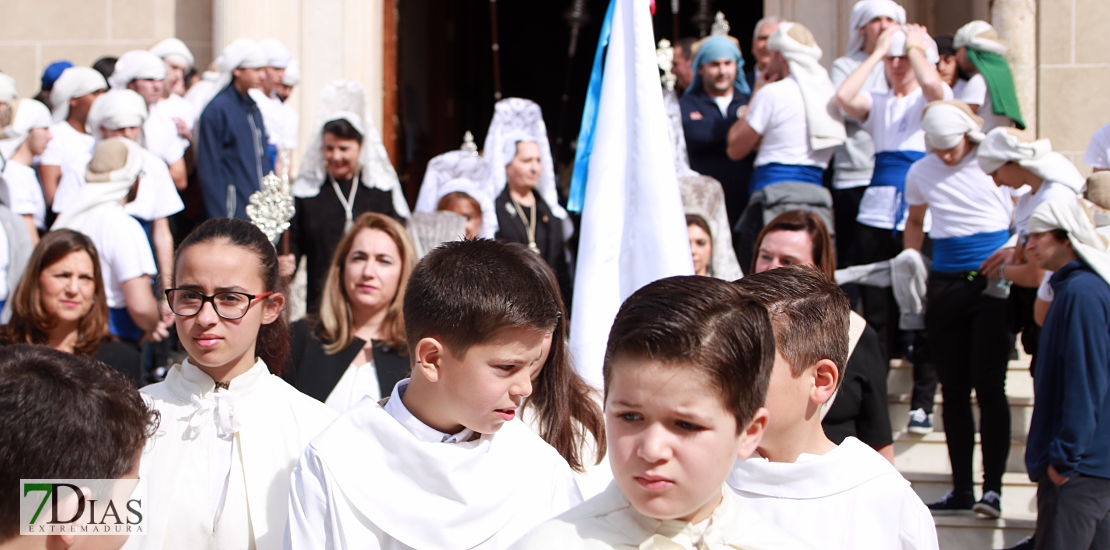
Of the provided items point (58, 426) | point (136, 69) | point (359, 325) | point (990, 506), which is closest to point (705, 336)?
point (58, 426)

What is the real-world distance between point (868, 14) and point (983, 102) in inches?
34.6

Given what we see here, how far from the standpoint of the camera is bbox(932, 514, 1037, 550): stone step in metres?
4.80

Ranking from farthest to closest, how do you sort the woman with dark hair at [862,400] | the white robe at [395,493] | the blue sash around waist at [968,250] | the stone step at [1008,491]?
the blue sash around waist at [968,250] → the stone step at [1008,491] → the woman with dark hair at [862,400] → the white robe at [395,493]

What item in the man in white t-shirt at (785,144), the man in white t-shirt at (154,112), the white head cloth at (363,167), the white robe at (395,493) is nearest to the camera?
the white robe at (395,493)

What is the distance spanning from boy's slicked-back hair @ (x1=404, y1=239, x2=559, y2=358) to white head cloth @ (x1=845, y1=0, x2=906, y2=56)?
495cm

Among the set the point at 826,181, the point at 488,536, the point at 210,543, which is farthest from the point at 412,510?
the point at 826,181

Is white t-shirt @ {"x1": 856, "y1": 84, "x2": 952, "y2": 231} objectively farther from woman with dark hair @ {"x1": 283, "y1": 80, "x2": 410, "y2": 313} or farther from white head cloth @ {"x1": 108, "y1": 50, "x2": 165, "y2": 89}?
white head cloth @ {"x1": 108, "y1": 50, "x2": 165, "y2": 89}

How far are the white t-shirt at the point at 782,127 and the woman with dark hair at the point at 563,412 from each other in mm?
3433

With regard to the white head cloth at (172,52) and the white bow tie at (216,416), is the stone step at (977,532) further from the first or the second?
the white head cloth at (172,52)

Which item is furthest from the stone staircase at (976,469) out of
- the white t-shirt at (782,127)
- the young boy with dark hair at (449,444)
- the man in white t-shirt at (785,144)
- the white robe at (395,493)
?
the white robe at (395,493)

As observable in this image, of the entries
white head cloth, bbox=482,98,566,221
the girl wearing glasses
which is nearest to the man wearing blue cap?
white head cloth, bbox=482,98,566,221

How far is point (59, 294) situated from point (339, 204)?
2.06m

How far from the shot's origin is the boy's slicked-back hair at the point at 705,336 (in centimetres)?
167

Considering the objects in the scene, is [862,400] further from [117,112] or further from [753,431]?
[117,112]
